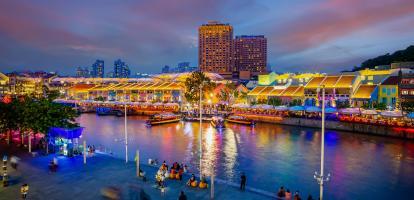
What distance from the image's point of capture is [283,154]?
1559 inches

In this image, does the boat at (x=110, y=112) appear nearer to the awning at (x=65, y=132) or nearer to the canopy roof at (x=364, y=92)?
the awning at (x=65, y=132)

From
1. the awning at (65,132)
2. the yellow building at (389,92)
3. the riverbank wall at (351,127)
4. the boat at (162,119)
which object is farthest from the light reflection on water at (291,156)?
the yellow building at (389,92)

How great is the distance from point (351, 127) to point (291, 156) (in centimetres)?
2813

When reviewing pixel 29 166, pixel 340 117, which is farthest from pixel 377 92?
pixel 29 166

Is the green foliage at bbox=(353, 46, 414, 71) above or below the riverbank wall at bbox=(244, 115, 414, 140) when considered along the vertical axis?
above

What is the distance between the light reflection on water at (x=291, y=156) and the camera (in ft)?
89.1

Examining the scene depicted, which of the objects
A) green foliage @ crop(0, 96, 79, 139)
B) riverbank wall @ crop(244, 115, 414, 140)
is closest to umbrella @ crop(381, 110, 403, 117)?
riverbank wall @ crop(244, 115, 414, 140)

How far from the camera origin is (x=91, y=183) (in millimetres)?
21328

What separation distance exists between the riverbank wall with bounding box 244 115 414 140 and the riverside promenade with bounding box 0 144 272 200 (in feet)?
142

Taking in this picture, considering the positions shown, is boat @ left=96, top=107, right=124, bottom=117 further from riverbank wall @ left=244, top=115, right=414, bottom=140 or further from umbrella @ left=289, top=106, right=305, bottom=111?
umbrella @ left=289, top=106, right=305, bottom=111

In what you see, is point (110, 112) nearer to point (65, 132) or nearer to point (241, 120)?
point (241, 120)

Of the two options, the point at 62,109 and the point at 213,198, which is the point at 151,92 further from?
the point at 213,198

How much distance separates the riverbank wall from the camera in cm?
5228

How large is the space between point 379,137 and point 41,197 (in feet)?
179
